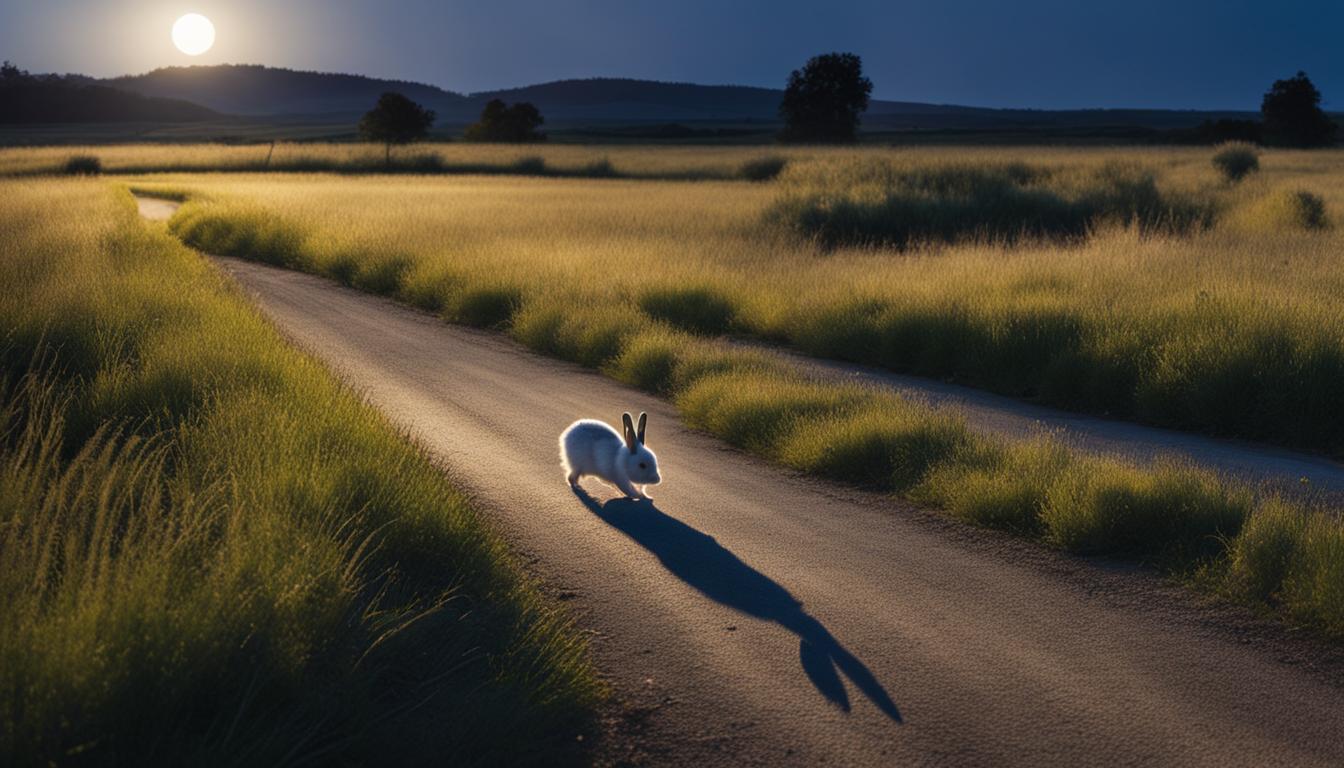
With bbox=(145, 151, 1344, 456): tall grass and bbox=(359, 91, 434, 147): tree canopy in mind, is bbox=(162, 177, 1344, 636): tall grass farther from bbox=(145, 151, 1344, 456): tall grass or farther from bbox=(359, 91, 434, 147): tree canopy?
bbox=(359, 91, 434, 147): tree canopy

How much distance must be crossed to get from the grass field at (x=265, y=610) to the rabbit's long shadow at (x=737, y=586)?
1035 mm

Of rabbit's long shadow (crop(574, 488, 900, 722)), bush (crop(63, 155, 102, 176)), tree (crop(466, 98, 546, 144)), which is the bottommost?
rabbit's long shadow (crop(574, 488, 900, 722))

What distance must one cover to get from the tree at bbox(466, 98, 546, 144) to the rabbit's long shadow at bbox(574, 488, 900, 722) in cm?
9518

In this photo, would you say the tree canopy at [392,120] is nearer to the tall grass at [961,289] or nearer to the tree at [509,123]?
the tree at [509,123]

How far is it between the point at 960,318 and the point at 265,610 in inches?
493

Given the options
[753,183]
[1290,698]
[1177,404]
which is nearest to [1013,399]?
[1177,404]

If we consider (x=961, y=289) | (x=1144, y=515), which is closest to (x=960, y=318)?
(x=961, y=289)

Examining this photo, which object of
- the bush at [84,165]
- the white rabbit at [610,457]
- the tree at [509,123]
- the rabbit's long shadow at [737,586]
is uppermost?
the tree at [509,123]

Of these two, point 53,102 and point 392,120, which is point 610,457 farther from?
point 53,102

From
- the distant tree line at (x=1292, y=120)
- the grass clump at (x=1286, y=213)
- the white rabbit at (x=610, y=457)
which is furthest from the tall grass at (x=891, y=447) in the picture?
the distant tree line at (x=1292, y=120)

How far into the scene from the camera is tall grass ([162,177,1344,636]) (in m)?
7.36

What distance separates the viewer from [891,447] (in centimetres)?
947

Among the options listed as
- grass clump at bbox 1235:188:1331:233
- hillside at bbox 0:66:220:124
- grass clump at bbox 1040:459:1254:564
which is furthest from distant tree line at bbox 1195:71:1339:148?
hillside at bbox 0:66:220:124

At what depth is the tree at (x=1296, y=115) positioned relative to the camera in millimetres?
88438
